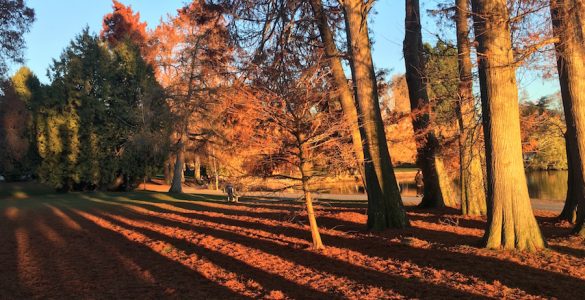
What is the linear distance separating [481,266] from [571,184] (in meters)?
4.77

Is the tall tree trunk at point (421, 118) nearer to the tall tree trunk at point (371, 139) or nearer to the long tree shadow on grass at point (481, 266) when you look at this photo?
the tall tree trunk at point (371, 139)

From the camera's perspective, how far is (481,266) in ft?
21.3

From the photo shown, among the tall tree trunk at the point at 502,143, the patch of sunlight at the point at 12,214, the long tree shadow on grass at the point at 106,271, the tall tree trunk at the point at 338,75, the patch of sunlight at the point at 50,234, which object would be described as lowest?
the long tree shadow on grass at the point at 106,271

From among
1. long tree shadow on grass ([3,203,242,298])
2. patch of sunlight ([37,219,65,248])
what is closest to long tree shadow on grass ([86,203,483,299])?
long tree shadow on grass ([3,203,242,298])

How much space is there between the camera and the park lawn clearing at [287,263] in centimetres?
582

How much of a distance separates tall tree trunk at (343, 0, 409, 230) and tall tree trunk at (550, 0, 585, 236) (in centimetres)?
359

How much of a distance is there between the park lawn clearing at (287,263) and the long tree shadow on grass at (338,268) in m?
0.02

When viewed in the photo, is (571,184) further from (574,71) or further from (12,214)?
(12,214)

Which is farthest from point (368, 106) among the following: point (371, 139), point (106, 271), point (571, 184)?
point (106, 271)

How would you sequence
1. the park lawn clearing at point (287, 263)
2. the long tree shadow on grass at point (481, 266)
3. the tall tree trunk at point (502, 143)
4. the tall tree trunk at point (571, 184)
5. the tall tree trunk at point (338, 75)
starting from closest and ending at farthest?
1. the long tree shadow on grass at point (481, 266)
2. the park lawn clearing at point (287, 263)
3. the tall tree trunk at point (502, 143)
4. the tall tree trunk at point (571, 184)
5. the tall tree trunk at point (338, 75)

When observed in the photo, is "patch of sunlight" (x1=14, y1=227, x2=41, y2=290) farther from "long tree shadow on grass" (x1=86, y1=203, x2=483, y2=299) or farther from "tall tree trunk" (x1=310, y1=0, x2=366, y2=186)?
"tall tree trunk" (x1=310, y1=0, x2=366, y2=186)

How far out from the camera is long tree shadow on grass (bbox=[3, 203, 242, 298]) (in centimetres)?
651

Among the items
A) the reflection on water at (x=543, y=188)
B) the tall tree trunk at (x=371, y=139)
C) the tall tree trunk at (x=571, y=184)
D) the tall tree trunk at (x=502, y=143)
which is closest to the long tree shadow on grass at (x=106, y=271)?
the tall tree trunk at (x=502, y=143)

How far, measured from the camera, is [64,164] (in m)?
30.8
